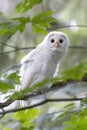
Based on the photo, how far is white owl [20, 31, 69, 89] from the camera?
321 cm

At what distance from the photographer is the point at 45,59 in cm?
328

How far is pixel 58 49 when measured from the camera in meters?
3.34

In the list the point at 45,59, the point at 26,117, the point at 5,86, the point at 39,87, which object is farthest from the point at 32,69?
the point at 39,87

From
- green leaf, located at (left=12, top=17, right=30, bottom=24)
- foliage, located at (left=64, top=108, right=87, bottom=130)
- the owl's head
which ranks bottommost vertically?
foliage, located at (left=64, top=108, right=87, bottom=130)

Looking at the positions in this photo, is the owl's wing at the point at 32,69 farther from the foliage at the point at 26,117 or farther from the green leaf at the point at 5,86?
the green leaf at the point at 5,86

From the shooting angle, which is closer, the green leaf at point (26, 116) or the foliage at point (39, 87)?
the foliage at point (39, 87)

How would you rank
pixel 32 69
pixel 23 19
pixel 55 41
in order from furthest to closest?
pixel 55 41 < pixel 32 69 < pixel 23 19

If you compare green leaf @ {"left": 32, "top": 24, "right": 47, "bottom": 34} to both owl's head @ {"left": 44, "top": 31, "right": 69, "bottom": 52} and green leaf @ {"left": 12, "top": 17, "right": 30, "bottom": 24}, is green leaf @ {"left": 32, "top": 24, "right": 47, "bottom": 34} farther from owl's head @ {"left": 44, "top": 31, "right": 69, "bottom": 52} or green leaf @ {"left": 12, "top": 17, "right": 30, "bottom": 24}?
owl's head @ {"left": 44, "top": 31, "right": 69, "bottom": 52}

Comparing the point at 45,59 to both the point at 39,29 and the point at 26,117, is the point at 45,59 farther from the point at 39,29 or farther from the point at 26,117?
the point at 26,117

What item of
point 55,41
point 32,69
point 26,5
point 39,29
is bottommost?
point 32,69

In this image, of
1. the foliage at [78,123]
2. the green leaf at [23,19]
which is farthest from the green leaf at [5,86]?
the green leaf at [23,19]

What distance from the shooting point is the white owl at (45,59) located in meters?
3.21

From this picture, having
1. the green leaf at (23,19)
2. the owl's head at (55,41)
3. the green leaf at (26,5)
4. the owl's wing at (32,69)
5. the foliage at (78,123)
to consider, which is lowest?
the owl's wing at (32,69)

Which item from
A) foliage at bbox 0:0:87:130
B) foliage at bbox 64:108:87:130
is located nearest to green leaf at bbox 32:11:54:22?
foliage at bbox 0:0:87:130
